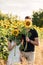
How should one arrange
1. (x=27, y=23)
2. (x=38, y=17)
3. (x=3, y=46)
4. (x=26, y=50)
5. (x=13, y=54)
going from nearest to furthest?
(x=13, y=54) → (x=27, y=23) → (x=26, y=50) → (x=3, y=46) → (x=38, y=17)

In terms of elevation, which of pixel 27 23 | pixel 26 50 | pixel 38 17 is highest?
pixel 27 23

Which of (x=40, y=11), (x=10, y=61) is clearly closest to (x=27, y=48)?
(x=10, y=61)

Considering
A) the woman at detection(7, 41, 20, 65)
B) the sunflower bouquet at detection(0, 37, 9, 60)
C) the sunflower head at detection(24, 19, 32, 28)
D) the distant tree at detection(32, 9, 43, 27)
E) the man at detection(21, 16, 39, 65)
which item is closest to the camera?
the woman at detection(7, 41, 20, 65)

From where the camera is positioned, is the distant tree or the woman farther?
the distant tree

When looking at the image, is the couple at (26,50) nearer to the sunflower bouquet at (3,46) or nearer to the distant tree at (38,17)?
the sunflower bouquet at (3,46)

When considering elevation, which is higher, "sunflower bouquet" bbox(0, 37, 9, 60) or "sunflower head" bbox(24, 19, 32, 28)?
"sunflower head" bbox(24, 19, 32, 28)

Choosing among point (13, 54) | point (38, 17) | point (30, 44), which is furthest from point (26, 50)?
point (38, 17)

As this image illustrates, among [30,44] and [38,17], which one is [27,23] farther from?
[38,17]

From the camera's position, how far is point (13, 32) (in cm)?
511

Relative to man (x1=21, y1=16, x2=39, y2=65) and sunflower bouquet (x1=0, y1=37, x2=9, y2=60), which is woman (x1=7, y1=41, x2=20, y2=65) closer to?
man (x1=21, y1=16, x2=39, y2=65)

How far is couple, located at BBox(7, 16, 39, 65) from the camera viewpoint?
5113 mm

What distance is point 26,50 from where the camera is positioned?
5566 mm

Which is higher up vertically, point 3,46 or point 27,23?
point 27,23

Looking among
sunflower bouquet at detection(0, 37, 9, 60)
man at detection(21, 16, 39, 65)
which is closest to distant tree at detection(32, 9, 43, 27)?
sunflower bouquet at detection(0, 37, 9, 60)
